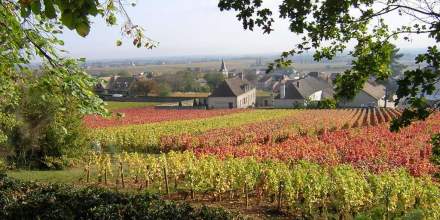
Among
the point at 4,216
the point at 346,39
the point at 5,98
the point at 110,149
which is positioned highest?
the point at 346,39

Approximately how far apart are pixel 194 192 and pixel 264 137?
52.1 ft

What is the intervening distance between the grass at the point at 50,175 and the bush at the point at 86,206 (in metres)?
8.30

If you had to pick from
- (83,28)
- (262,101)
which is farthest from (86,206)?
(262,101)

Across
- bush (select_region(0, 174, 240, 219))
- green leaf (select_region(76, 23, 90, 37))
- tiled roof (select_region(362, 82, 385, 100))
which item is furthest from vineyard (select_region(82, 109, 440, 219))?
tiled roof (select_region(362, 82, 385, 100))

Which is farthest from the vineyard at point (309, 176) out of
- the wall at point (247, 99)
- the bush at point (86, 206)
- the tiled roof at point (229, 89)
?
the wall at point (247, 99)

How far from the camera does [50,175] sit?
68.5 feet

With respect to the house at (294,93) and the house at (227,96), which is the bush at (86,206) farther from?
the house at (294,93)

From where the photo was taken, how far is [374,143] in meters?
25.7

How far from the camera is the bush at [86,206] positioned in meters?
9.02

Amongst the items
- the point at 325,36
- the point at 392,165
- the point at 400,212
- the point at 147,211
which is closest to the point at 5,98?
the point at 147,211

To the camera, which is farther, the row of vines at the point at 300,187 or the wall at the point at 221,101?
the wall at the point at 221,101

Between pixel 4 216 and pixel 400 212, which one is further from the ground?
pixel 4 216

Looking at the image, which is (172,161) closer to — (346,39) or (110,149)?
(346,39)

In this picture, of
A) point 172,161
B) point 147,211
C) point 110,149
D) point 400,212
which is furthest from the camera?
point 110,149
